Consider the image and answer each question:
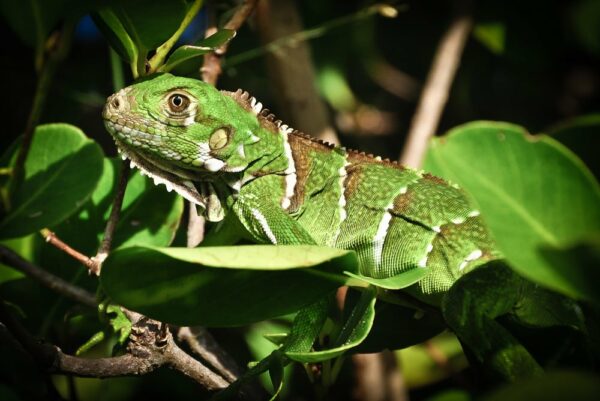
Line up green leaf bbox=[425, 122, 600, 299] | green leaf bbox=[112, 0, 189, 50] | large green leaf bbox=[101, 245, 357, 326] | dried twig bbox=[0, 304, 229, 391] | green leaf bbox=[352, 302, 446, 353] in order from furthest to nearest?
green leaf bbox=[352, 302, 446, 353]
green leaf bbox=[112, 0, 189, 50]
dried twig bbox=[0, 304, 229, 391]
large green leaf bbox=[101, 245, 357, 326]
green leaf bbox=[425, 122, 600, 299]

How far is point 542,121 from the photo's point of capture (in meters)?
4.71

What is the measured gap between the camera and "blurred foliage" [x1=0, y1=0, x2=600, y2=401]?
135cm

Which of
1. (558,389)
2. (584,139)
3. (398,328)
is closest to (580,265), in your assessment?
(558,389)

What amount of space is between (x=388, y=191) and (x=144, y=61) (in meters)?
1.09

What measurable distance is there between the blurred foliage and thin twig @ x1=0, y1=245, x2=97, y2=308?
9 centimetres

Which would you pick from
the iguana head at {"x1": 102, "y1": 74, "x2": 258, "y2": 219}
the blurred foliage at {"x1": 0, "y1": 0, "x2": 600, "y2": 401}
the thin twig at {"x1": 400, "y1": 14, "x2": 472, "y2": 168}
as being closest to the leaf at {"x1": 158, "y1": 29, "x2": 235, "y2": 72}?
the blurred foliage at {"x1": 0, "y1": 0, "x2": 600, "y2": 401}

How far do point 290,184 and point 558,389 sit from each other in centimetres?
180

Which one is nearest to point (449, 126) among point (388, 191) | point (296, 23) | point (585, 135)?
point (296, 23)

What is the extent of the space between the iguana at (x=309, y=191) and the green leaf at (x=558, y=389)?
125 centimetres

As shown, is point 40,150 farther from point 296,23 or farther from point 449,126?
point 449,126

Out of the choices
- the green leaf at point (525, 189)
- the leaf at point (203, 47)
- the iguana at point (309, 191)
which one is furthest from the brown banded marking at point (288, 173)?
the green leaf at point (525, 189)

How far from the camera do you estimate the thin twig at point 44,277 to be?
203cm

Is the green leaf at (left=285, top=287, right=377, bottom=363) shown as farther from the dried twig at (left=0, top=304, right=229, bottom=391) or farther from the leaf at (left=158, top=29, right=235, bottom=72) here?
the leaf at (left=158, top=29, right=235, bottom=72)

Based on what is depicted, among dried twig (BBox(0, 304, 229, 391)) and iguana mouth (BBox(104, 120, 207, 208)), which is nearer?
dried twig (BBox(0, 304, 229, 391))
